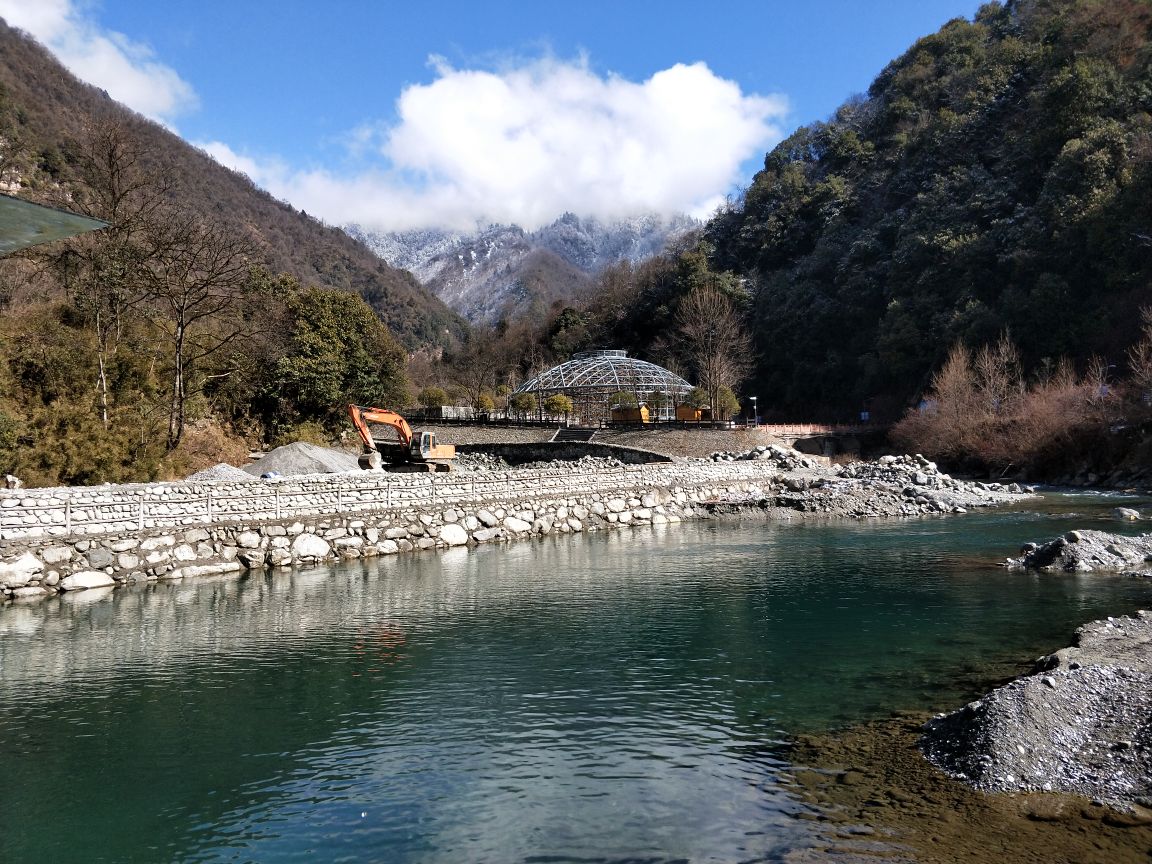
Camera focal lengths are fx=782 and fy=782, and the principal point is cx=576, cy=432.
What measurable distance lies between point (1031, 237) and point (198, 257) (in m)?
50.3

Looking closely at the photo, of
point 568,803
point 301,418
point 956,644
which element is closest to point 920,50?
point 301,418

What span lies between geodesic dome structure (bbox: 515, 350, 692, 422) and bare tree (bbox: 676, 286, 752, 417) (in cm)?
286

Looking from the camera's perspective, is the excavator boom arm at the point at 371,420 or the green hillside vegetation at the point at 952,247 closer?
the excavator boom arm at the point at 371,420

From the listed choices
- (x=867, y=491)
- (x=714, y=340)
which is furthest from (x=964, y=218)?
(x=867, y=491)

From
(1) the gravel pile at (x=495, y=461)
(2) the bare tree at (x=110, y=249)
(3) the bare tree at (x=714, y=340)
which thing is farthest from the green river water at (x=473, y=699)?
(3) the bare tree at (x=714, y=340)

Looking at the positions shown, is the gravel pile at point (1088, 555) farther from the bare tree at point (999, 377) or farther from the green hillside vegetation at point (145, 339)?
the bare tree at point (999, 377)

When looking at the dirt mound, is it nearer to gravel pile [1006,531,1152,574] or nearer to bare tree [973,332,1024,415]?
gravel pile [1006,531,1152,574]

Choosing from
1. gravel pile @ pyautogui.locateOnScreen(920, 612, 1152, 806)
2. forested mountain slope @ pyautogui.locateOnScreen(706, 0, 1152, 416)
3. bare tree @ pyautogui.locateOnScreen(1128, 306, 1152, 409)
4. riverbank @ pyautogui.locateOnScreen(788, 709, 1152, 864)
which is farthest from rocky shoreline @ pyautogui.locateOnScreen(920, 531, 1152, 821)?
forested mountain slope @ pyautogui.locateOnScreen(706, 0, 1152, 416)

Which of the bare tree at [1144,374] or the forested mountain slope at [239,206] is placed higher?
the forested mountain slope at [239,206]

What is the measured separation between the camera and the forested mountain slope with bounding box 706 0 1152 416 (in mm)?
47125

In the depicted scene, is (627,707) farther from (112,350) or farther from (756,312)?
(756,312)

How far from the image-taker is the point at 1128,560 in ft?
50.3

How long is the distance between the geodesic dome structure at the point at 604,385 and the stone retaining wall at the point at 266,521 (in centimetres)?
2949

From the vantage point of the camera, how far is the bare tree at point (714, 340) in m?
58.3
